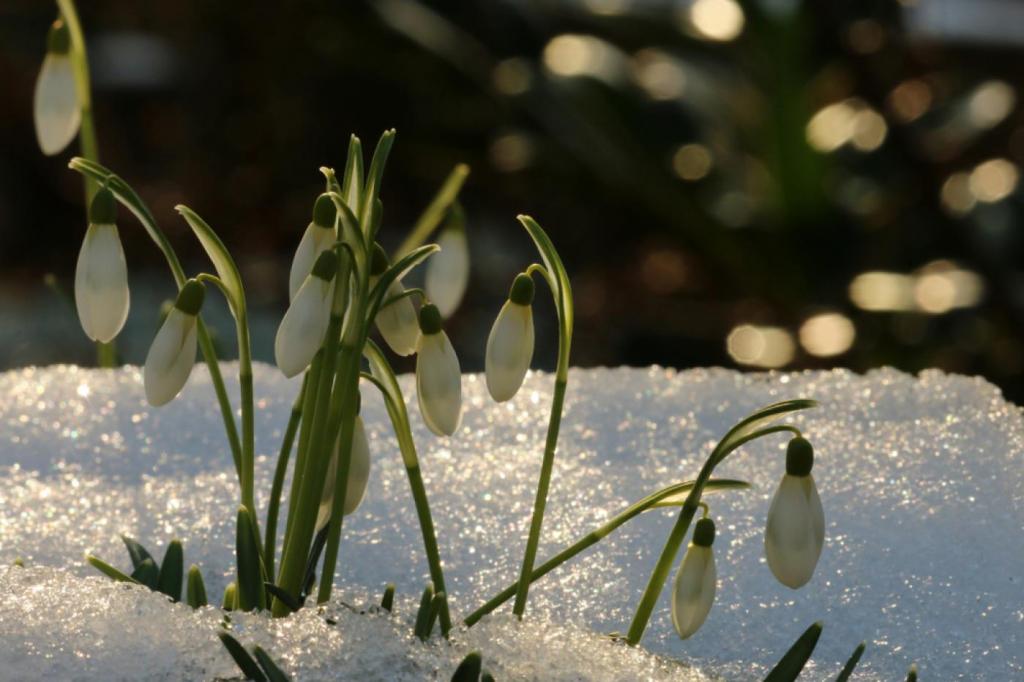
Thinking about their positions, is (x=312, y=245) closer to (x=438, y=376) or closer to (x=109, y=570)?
(x=438, y=376)

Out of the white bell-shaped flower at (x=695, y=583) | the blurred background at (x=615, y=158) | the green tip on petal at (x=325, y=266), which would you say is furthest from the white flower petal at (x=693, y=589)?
the blurred background at (x=615, y=158)

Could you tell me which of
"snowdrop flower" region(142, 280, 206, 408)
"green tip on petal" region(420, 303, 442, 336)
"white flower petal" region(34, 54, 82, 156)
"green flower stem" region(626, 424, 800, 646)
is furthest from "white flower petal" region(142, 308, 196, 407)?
"white flower petal" region(34, 54, 82, 156)

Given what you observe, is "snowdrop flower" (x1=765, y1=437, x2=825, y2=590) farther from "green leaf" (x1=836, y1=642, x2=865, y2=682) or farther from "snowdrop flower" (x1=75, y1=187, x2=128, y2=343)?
"snowdrop flower" (x1=75, y1=187, x2=128, y2=343)

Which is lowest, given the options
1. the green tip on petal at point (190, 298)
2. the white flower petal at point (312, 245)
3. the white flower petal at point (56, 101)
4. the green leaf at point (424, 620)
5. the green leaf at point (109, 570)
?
the green leaf at point (109, 570)

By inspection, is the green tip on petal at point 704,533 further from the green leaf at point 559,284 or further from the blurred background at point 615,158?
the blurred background at point 615,158

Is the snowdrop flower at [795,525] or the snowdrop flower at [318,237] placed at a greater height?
the snowdrop flower at [318,237]

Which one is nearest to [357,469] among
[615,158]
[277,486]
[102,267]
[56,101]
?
[277,486]

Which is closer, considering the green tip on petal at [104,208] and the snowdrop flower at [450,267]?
the green tip on petal at [104,208]
